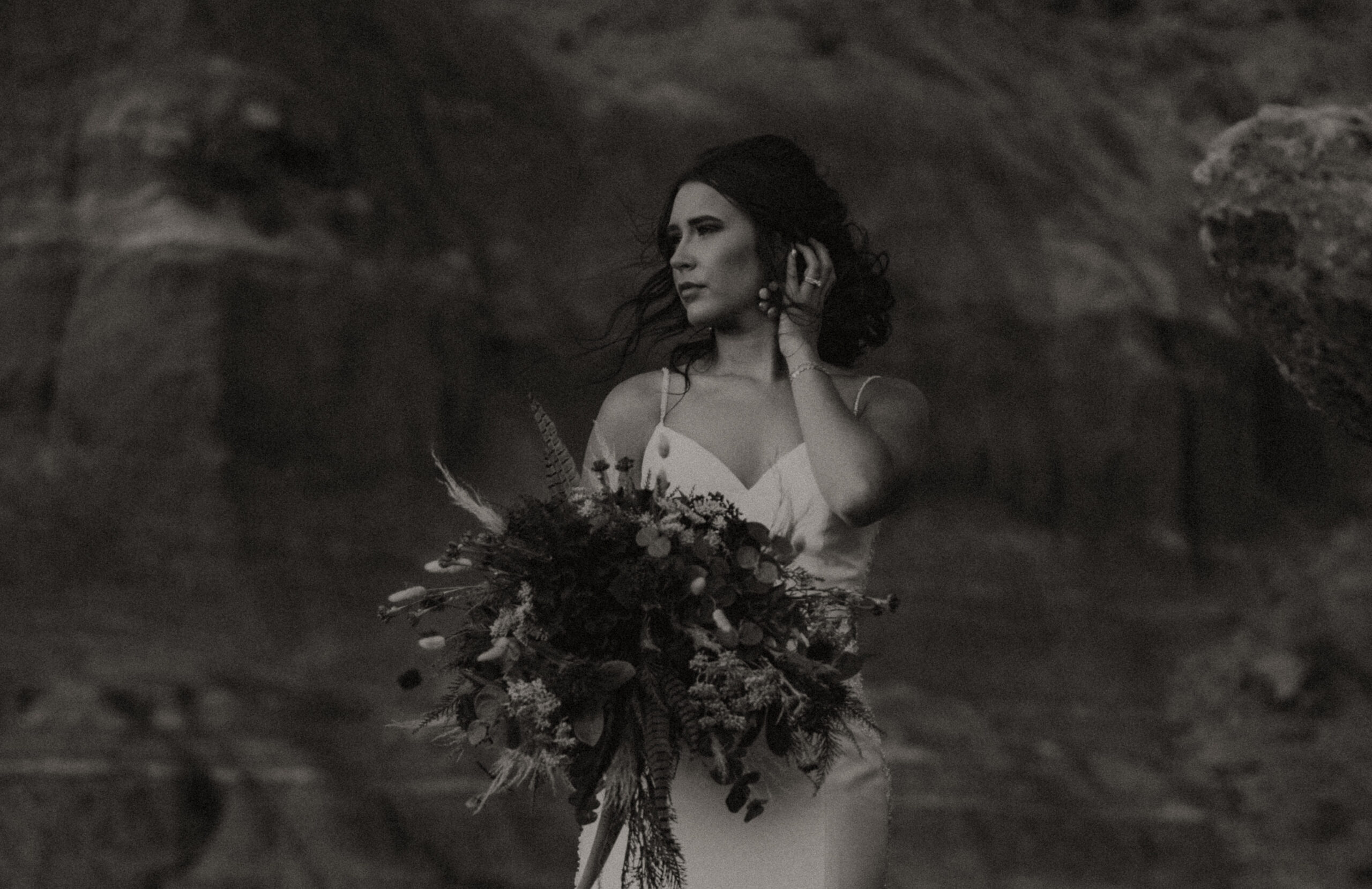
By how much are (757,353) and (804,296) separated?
7.6 inches

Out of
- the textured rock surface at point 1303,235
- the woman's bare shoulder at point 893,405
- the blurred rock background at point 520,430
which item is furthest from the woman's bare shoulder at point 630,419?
the blurred rock background at point 520,430

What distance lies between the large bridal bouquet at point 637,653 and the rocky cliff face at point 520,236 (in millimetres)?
6635

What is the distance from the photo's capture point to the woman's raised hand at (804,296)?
471 centimetres

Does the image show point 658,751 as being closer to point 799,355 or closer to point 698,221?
point 799,355

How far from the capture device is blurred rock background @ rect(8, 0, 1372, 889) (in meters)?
10.3

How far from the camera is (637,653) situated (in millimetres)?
4238

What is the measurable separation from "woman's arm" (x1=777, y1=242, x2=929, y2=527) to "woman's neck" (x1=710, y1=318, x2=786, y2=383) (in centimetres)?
4

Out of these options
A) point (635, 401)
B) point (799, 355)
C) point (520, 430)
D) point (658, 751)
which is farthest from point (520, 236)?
point (658, 751)

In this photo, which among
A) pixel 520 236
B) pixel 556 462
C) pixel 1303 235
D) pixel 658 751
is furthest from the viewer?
pixel 520 236

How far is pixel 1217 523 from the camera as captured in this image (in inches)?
529

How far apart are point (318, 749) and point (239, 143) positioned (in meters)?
2.79

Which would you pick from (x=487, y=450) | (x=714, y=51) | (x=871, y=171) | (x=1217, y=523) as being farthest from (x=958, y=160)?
(x=487, y=450)

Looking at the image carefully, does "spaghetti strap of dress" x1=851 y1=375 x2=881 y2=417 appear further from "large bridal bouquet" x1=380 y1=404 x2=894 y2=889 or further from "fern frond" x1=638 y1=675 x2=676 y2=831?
"fern frond" x1=638 y1=675 x2=676 y2=831

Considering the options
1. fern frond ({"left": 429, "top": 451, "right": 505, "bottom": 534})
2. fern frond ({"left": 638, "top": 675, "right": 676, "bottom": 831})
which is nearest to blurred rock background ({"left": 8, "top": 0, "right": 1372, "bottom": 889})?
fern frond ({"left": 429, "top": 451, "right": 505, "bottom": 534})
